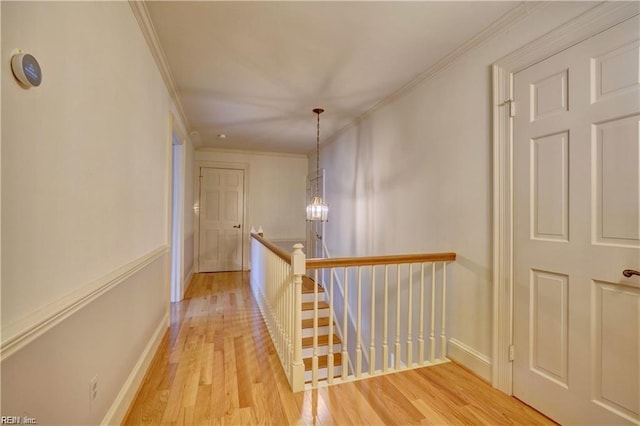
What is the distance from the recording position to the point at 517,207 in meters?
1.73

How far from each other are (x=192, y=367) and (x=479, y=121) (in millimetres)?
2728

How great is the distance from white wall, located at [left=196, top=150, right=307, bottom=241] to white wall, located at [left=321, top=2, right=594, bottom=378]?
2845mm

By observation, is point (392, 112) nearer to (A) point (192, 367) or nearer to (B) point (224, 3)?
(B) point (224, 3)

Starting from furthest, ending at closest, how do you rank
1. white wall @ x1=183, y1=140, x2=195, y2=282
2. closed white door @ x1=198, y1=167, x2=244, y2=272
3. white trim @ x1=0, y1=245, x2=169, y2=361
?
closed white door @ x1=198, y1=167, x2=244, y2=272, white wall @ x1=183, y1=140, x2=195, y2=282, white trim @ x1=0, y1=245, x2=169, y2=361

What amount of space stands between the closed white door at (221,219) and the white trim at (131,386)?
10.5 feet

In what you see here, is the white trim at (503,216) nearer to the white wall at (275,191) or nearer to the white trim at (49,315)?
the white trim at (49,315)

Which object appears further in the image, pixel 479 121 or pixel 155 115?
pixel 155 115

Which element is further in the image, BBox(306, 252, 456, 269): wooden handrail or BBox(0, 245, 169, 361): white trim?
BBox(306, 252, 456, 269): wooden handrail

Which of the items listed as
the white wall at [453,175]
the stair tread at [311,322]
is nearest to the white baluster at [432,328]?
the white wall at [453,175]

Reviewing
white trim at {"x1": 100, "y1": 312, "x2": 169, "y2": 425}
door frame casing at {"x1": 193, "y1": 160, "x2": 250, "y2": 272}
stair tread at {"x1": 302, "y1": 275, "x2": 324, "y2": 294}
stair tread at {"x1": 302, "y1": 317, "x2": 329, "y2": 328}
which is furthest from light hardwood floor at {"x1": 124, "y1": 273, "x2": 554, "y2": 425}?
door frame casing at {"x1": 193, "y1": 160, "x2": 250, "y2": 272}

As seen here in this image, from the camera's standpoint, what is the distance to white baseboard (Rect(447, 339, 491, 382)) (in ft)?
6.17

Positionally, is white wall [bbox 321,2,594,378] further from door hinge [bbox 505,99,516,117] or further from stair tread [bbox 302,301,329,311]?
stair tread [bbox 302,301,329,311]

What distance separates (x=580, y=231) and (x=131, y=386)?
265cm

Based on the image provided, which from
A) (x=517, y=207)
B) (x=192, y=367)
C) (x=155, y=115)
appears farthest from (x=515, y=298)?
(x=155, y=115)
